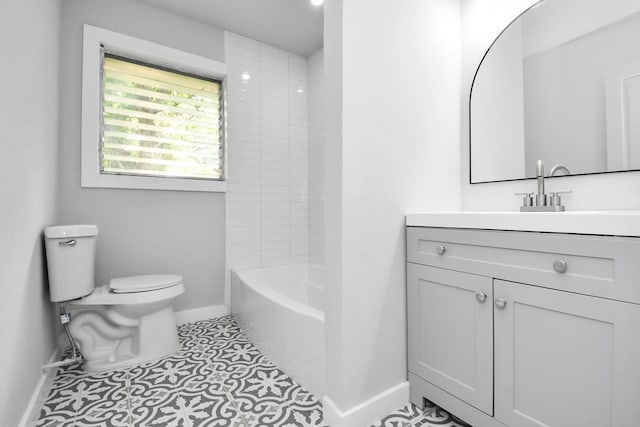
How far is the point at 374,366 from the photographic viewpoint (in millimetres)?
1295

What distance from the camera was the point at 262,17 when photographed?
2398mm

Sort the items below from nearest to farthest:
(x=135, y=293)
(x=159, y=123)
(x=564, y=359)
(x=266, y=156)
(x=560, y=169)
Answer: (x=564, y=359) → (x=560, y=169) → (x=135, y=293) → (x=159, y=123) → (x=266, y=156)

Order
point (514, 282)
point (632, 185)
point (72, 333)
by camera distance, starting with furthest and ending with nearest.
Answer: point (72, 333), point (632, 185), point (514, 282)

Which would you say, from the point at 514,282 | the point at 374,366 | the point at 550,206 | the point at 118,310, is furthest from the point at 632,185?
the point at 118,310

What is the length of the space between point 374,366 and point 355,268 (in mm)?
437

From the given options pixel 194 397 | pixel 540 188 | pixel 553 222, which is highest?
pixel 540 188

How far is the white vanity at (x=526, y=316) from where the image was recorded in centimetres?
83

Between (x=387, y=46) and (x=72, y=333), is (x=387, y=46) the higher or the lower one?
the higher one

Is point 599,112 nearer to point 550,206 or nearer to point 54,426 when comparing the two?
point 550,206

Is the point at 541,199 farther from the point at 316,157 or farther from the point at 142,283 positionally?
the point at 142,283

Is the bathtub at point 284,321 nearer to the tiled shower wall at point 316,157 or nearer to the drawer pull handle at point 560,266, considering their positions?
the tiled shower wall at point 316,157

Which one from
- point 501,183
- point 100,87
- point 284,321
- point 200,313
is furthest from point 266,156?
point 501,183

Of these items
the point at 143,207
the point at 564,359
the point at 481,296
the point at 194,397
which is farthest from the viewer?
the point at 143,207

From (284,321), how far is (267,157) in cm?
160
